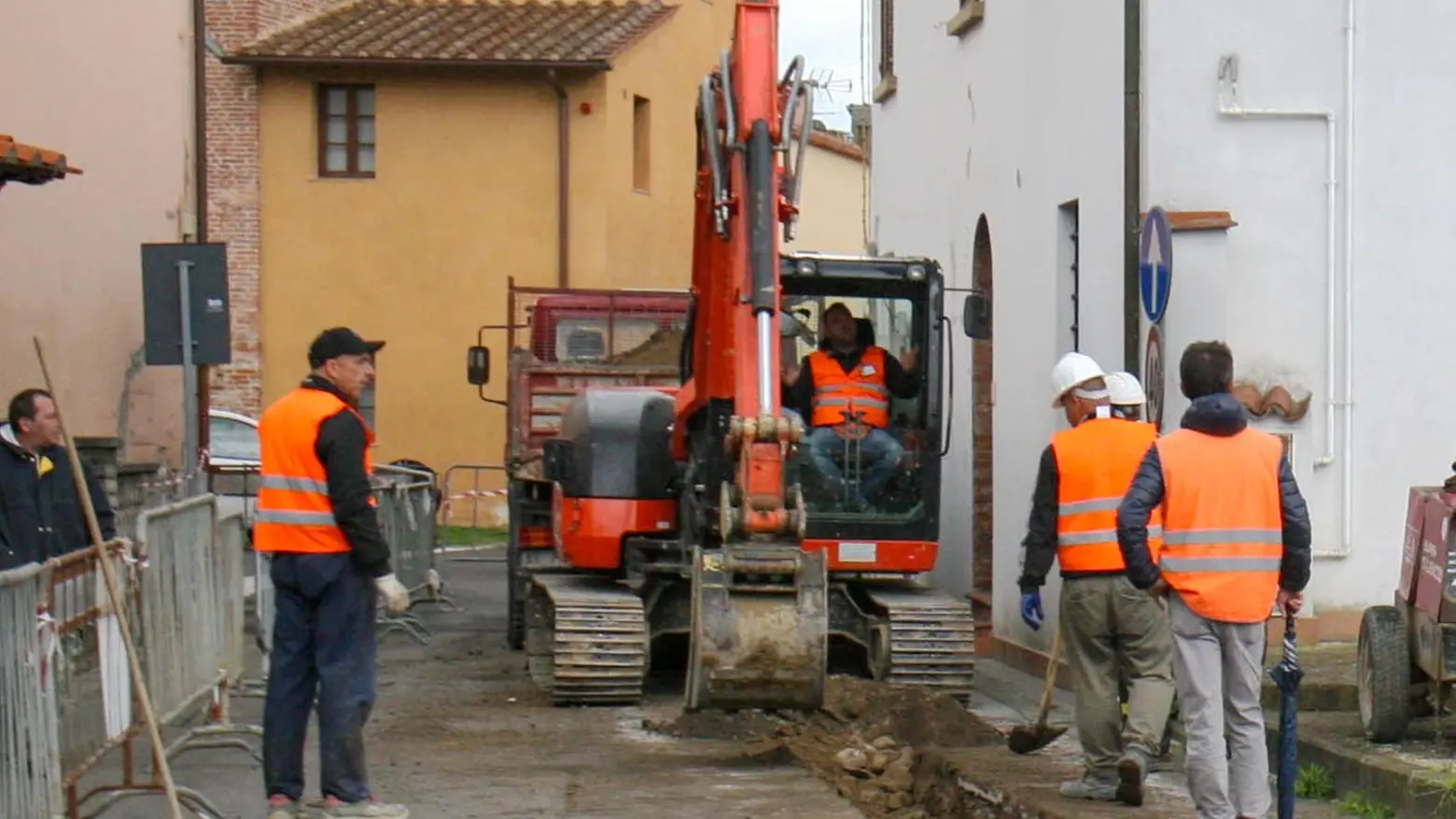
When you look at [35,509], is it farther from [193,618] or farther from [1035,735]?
[1035,735]

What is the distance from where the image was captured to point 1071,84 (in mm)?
14406

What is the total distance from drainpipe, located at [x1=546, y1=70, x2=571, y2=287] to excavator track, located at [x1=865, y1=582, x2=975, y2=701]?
58.3 ft

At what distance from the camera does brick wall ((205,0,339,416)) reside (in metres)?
30.6

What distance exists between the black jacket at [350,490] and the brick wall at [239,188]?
22.1 m

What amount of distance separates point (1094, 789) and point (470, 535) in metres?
20.6

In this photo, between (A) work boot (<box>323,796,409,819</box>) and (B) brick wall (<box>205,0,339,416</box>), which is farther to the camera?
(B) brick wall (<box>205,0,339,416</box>)

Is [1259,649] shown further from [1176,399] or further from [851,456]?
[851,456]

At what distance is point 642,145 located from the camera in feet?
107

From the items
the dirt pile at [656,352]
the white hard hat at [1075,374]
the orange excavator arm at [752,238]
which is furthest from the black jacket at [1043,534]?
the dirt pile at [656,352]

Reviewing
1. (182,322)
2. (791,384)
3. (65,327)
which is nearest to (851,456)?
(791,384)

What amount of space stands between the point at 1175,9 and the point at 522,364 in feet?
21.6

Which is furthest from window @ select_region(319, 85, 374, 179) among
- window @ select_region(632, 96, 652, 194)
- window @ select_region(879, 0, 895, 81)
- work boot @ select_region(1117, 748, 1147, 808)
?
work boot @ select_region(1117, 748, 1147, 808)

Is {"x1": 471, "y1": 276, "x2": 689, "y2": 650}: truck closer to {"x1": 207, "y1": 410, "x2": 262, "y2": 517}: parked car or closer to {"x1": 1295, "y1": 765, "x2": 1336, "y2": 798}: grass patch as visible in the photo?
A: {"x1": 207, "y1": 410, "x2": 262, "y2": 517}: parked car

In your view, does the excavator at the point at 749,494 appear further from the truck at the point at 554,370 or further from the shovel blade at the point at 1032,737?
the truck at the point at 554,370
